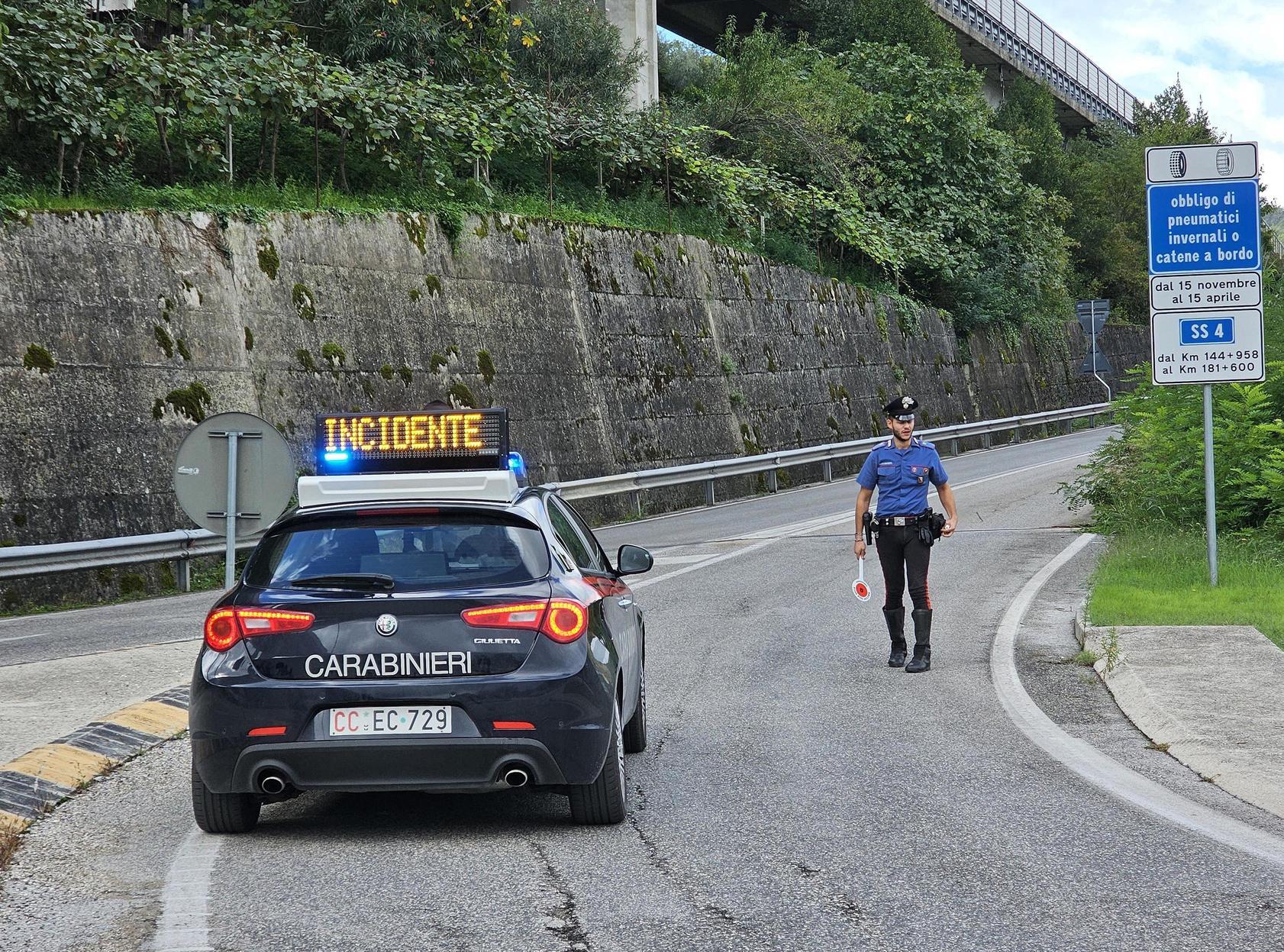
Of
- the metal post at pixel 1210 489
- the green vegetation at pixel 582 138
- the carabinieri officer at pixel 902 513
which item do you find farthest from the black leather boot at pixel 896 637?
the green vegetation at pixel 582 138

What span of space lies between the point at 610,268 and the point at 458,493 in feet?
71.8

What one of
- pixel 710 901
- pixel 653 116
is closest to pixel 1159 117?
pixel 653 116

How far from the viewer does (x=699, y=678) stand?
977 cm

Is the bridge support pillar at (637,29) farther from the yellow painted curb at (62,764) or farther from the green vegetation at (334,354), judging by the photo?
the yellow painted curb at (62,764)

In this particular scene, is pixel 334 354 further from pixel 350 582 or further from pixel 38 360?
pixel 350 582

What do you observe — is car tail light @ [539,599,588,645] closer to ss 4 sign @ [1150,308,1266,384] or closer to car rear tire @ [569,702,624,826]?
car rear tire @ [569,702,624,826]

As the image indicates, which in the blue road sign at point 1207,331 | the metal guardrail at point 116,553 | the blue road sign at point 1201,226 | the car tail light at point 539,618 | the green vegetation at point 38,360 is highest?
the blue road sign at point 1201,226

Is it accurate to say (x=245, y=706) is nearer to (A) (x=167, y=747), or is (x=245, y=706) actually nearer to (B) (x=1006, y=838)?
(A) (x=167, y=747)

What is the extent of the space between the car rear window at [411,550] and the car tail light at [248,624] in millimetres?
173

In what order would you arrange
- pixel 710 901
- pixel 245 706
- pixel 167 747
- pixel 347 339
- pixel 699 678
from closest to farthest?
1. pixel 710 901
2. pixel 245 706
3. pixel 167 747
4. pixel 699 678
5. pixel 347 339

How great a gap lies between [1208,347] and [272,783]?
9.56m

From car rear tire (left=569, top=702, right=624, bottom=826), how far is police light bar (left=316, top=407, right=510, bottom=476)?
166 cm

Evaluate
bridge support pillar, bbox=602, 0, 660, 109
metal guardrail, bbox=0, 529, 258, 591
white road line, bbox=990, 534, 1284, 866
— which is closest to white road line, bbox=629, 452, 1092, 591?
metal guardrail, bbox=0, 529, 258, 591

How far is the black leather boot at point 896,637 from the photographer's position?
10.2 meters
